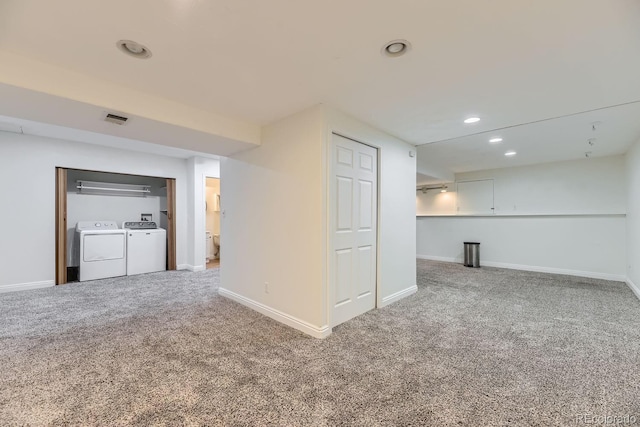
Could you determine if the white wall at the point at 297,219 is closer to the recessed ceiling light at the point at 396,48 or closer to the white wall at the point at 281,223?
the white wall at the point at 281,223

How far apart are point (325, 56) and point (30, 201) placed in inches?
206

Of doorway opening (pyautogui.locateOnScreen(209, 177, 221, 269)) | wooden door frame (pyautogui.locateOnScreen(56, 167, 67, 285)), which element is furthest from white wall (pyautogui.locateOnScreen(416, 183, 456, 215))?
wooden door frame (pyautogui.locateOnScreen(56, 167, 67, 285))

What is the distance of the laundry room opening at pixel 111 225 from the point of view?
4.77m

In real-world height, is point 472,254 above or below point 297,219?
below

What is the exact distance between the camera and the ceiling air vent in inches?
93.7

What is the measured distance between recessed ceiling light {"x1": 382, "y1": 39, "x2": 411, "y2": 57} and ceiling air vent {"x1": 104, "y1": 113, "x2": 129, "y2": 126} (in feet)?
7.32

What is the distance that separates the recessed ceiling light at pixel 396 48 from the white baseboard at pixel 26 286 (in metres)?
5.82

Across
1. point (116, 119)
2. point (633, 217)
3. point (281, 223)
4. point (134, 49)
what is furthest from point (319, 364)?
point (633, 217)

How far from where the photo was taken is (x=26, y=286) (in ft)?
13.9

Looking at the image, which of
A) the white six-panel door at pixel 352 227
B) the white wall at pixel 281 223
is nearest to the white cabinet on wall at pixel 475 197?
the white six-panel door at pixel 352 227

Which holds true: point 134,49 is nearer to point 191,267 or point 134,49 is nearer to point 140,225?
→ point 191,267

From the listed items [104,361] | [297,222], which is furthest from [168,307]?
[297,222]

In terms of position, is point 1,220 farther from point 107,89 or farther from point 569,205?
point 569,205

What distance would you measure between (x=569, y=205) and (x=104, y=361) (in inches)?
304
